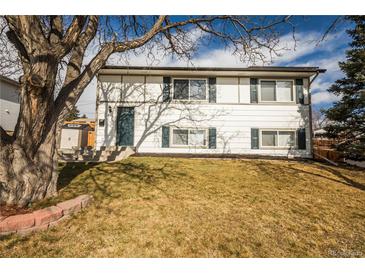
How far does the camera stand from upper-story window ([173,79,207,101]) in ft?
31.8

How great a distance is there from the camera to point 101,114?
965 cm

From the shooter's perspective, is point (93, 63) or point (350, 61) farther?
point (350, 61)

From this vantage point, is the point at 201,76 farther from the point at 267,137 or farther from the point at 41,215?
the point at 41,215

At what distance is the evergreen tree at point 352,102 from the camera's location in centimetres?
777

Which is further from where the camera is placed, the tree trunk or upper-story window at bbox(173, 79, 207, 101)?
upper-story window at bbox(173, 79, 207, 101)

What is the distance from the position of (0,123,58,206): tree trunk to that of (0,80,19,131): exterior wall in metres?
13.8

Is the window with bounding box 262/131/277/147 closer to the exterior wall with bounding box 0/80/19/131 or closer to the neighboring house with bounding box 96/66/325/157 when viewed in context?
the neighboring house with bounding box 96/66/325/157

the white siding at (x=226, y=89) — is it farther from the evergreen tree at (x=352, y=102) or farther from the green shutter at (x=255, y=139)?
the evergreen tree at (x=352, y=102)

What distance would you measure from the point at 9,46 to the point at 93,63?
3.97m

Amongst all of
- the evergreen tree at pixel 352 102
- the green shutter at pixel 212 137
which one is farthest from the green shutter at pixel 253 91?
the evergreen tree at pixel 352 102

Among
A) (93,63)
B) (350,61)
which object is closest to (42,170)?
(93,63)

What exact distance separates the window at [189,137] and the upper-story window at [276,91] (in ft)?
12.5

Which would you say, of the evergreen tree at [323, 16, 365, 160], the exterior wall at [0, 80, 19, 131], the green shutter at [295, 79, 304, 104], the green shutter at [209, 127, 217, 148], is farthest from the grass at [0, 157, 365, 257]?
the exterior wall at [0, 80, 19, 131]

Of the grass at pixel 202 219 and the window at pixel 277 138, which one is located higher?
the window at pixel 277 138
